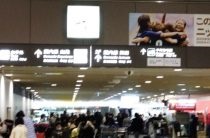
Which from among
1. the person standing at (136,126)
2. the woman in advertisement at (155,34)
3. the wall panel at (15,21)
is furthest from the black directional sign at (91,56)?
the person standing at (136,126)

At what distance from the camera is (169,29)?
13.8 meters

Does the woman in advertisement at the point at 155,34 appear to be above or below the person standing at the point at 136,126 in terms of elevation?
above

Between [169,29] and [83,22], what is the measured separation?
245 centimetres

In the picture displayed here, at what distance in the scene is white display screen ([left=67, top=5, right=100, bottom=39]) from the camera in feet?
44.2

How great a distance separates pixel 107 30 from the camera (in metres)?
13.9

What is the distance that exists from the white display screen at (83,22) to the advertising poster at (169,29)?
1060 millimetres

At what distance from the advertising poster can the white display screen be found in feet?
3.48

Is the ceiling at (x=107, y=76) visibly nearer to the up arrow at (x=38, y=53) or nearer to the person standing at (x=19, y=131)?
the person standing at (x=19, y=131)

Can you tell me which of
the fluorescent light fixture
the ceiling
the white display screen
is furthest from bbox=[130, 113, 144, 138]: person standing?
the fluorescent light fixture

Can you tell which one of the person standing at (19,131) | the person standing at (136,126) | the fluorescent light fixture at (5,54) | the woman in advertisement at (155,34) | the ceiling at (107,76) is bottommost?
the person standing at (136,126)

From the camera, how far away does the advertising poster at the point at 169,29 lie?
13.6 metres

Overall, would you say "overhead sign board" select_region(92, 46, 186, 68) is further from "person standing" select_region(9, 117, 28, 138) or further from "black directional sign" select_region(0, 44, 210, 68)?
"person standing" select_region(9, 117, 28, 138)

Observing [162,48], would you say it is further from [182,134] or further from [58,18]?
[182,134]

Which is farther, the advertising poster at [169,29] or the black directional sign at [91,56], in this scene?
the advertising poster at [169,29]
